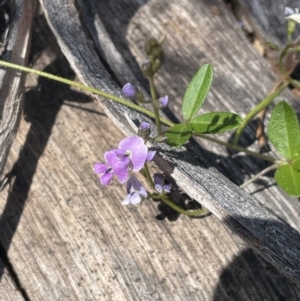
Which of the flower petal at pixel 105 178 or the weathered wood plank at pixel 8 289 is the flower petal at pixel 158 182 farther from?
the weathered wood plank at pixel 8 289

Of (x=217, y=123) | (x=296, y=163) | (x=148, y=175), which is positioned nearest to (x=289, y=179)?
(x=296, y=163)

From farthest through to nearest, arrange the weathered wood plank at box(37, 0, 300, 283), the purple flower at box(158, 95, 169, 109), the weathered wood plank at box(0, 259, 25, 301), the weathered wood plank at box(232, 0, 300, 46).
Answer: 1. the weathered wood plank at box(232, 0, 300, 46)
2. the purple flower at box(158, 95, 169, 109)
3. the weathered wood plank at box(0, 259, 25, 301)
4. the weathered wood plank at box(37, 0, 300, 283)

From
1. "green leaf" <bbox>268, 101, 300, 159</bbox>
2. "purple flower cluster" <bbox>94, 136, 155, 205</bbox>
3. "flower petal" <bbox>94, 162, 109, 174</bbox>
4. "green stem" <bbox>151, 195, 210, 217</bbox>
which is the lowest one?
"green stem" <bbox>151, 195, 210, 217</bbox>

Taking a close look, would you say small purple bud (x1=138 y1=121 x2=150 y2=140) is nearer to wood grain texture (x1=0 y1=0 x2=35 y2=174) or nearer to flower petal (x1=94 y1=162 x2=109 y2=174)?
flower petal (x1=94 y1=162 x2=109 y2=174)

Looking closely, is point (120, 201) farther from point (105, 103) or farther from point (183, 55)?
point (183, 55)

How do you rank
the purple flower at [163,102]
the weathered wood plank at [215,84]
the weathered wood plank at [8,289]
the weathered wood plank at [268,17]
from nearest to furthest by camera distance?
the weathered wood plank at [215,84] → the weathered wood plank at [8,289] → the purple flower at [163,102] → the weathered wood plank at [268,17]

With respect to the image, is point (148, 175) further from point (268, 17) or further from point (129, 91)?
point (268, 17)

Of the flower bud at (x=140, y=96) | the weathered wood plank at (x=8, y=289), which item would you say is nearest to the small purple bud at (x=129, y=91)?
the flower bud at (x=140, y=96)

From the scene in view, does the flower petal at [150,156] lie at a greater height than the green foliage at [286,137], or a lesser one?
lesser

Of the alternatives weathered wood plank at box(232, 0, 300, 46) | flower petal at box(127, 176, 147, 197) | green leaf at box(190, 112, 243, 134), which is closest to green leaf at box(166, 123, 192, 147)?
green leaf at box(190, 112, 243, 134)
